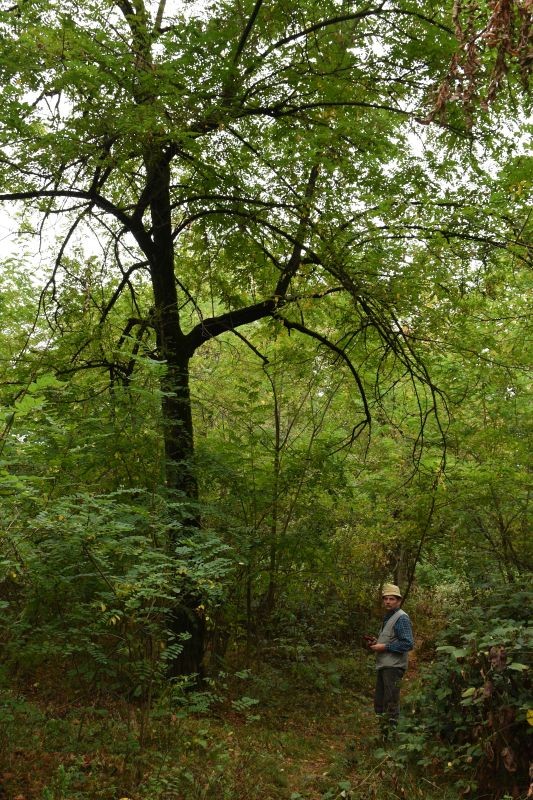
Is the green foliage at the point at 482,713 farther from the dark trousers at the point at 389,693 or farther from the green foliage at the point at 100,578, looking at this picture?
the green foliage at the point at 100,578

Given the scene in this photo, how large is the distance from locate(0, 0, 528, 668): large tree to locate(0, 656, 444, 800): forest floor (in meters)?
1.37

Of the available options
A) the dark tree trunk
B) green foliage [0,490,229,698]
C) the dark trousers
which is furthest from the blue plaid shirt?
green foliage [0,490,229,698]

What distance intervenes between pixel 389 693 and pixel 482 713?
188 centimetres

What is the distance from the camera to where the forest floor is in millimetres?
4707

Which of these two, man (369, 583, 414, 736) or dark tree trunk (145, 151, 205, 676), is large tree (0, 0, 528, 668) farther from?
man (369, 583, 414, 736)

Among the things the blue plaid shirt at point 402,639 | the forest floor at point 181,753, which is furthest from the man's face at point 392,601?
the forest floor at point 181,753

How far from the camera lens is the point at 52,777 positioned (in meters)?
4.61

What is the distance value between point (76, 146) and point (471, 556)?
9.71 metres

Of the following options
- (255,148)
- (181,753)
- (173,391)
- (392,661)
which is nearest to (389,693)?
(392,661)

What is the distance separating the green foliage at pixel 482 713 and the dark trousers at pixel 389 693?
302mm

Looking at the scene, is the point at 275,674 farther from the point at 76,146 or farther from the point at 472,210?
the point at 76,146

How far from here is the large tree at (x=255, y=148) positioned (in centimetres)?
574

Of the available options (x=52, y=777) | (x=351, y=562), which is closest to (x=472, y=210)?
(x=52, y=777)

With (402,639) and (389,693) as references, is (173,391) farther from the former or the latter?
(389,693)
